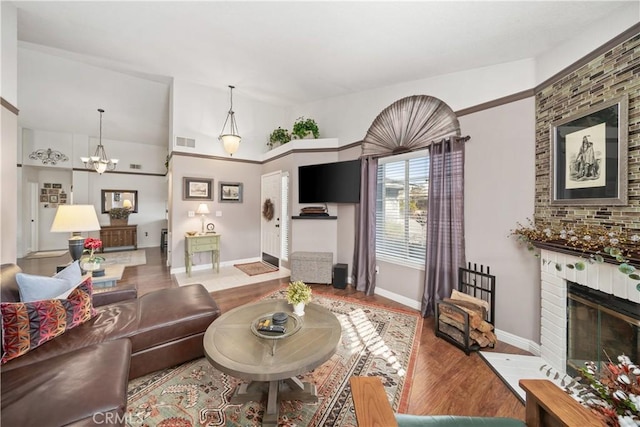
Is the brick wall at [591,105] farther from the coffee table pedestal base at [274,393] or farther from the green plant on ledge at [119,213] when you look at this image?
the green plant on ledge at [119,213]

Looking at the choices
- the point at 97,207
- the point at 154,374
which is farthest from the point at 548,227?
the point at 97,207

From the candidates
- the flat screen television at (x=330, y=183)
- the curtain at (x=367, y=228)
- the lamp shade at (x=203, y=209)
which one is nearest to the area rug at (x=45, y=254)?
the lamp shade at (x=203, y=209)

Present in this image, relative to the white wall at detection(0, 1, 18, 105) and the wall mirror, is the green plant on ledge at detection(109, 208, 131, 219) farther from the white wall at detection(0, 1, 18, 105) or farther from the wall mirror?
the white wall at detection(0, 1, 18, 105)

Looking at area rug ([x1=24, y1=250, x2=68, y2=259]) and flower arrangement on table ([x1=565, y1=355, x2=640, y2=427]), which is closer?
flower arrangement on table ([x1=565, y1=355, x2=640, y2=427])

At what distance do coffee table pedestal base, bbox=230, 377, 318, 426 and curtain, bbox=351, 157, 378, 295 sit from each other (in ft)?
7.02

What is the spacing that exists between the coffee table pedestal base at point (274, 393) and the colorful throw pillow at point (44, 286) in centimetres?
152

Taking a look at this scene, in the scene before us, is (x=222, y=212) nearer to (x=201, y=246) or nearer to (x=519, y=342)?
(x=201, y=246)

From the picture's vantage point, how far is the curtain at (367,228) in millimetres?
3656

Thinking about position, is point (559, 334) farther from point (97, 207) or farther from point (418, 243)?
point (97, 207)

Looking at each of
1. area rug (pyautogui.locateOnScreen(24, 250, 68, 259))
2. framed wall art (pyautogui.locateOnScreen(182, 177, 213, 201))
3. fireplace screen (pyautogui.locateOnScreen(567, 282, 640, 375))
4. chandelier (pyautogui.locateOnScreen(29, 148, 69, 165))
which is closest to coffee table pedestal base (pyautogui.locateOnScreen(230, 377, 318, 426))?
fireplace screen (pyautogui.locateOnScreen(567, 282, 640, 375))

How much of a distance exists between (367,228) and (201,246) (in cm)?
326

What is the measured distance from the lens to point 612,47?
1.78 meters

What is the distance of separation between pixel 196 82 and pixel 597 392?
5650 millimetres

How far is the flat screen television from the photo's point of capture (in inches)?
152
